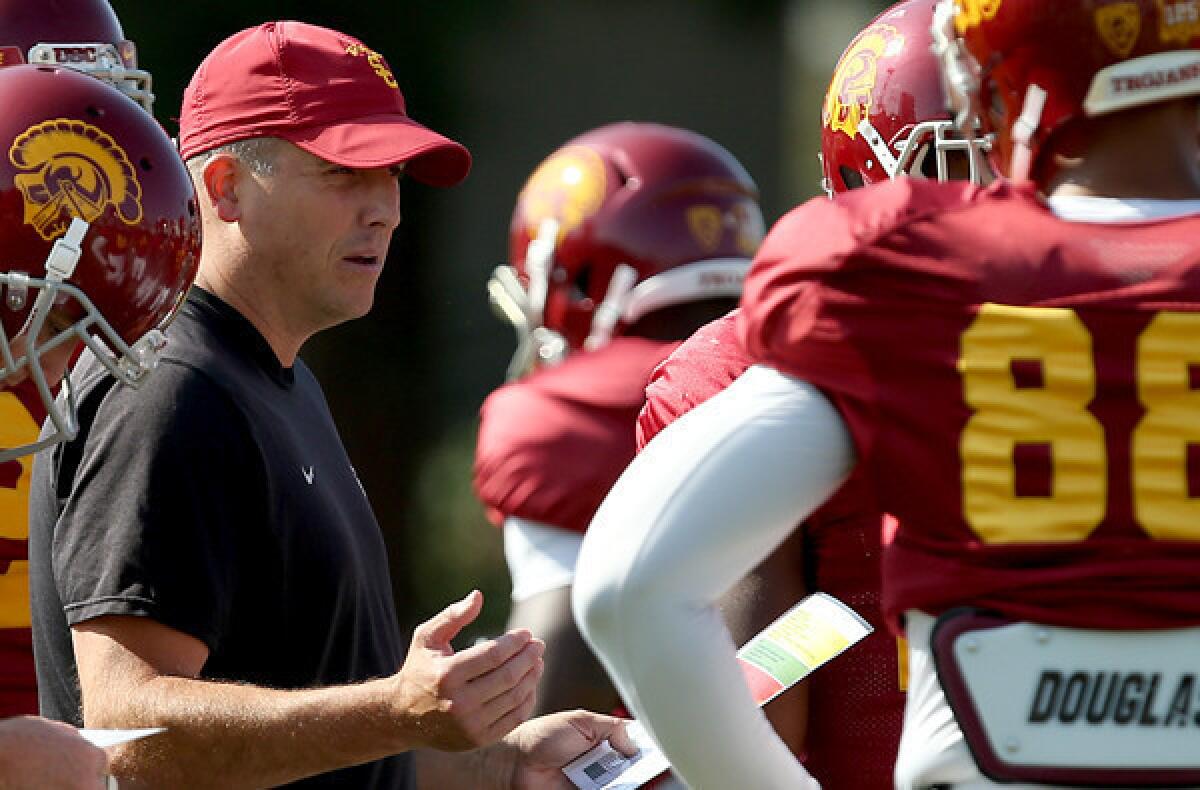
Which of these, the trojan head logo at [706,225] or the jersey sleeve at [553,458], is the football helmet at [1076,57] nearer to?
the jersey sleeve at [553,458]

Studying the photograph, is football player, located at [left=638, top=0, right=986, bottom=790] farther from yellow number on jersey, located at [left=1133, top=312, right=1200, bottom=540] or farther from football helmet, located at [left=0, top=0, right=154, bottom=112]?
football helmet, located at [left=0, top=0, right=154, bottom=112]

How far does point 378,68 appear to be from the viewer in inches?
148

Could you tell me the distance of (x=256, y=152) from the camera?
3.58 meters

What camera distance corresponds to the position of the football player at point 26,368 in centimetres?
276

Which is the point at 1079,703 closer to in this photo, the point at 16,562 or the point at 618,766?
the point at 618,766

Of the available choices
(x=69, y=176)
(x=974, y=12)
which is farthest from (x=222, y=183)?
(x=974, y=12)

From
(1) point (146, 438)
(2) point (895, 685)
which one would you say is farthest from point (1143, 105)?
(1) point (146, 438)

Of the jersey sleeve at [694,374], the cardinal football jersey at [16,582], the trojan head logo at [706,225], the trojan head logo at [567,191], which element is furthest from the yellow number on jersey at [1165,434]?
the trojan head logo at [567,191]

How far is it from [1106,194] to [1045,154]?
96mm

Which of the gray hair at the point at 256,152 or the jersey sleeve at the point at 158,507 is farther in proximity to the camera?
the gray hair at the point at 256,152

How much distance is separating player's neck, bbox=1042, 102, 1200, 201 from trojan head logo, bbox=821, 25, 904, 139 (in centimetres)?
140

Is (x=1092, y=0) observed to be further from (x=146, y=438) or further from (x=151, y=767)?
(x=151, y=767)

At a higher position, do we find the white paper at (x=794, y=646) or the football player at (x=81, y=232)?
the football player at (x=81, y=232)

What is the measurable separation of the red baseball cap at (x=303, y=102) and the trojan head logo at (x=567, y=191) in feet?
4.13
